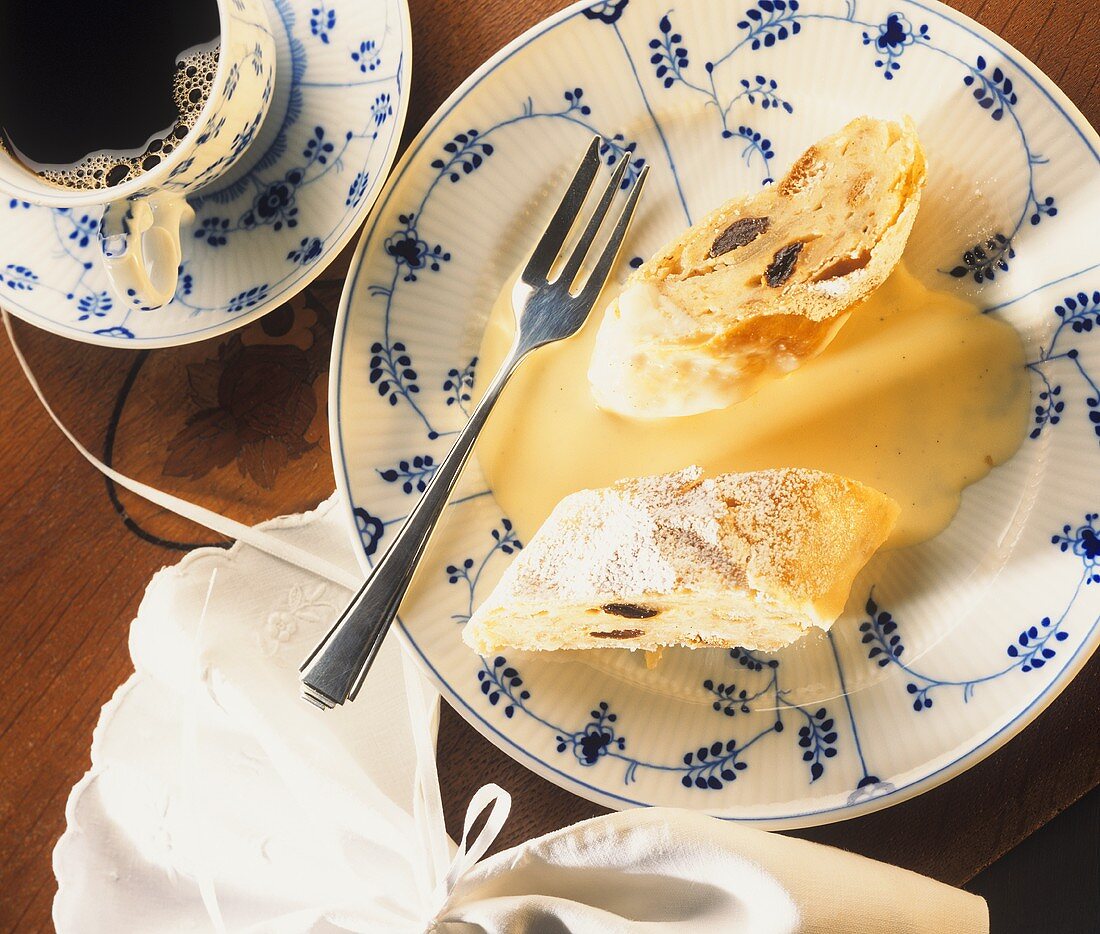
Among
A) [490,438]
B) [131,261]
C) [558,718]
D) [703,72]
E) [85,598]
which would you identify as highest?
[703,72]

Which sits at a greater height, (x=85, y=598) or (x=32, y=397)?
(x=32, y=397)

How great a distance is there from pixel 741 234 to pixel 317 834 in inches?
35.8

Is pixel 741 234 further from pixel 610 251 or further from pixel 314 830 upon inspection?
pixel 314 830

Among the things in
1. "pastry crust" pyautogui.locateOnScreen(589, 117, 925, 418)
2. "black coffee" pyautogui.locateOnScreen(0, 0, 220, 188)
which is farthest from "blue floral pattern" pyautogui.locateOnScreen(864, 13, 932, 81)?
"black coffee" pyautogui.locateOnScreen(0, 0, 220, 188)

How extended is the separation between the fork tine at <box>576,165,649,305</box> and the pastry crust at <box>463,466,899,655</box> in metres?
0.27

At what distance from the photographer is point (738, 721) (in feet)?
3.76

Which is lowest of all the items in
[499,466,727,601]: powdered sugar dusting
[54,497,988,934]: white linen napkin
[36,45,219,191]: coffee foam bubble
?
[54,497,988,934]: white linen napkin

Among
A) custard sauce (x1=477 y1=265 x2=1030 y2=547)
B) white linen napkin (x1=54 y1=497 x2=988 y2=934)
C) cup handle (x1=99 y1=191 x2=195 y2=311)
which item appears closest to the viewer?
white linen napkin (x1=54 y1=497 x2=988 y2=934)

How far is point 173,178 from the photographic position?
3.49 feet

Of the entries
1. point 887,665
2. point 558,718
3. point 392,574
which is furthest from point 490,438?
point 887,665

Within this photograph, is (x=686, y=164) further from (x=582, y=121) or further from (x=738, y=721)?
(x=738, y=721)

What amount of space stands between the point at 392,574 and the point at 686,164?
67cm

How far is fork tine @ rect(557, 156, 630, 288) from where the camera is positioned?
46.3 inches

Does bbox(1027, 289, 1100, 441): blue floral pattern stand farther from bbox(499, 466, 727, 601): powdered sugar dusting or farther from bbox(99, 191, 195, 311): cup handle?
bbox(99, 191, 195, 311): cup handle
